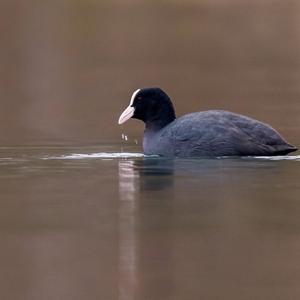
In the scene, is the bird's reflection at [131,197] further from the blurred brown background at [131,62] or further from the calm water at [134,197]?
the blurred brown background at [131,62]

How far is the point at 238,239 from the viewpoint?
39.0 ft

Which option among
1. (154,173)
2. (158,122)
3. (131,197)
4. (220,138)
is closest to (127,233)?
(131,197)

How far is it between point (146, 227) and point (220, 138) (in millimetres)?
4295

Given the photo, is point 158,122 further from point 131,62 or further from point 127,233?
point 131,62

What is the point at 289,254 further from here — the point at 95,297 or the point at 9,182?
the point at 9,182

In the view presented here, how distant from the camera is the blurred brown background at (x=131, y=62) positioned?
71.6 feet

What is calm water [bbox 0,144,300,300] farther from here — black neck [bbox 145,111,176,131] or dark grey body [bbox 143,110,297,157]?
black neck [bbox 145,111,176,131]

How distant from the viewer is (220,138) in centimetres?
1658

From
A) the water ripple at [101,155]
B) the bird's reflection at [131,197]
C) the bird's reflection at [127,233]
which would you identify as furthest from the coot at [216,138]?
the bird's reflection at [127,233]

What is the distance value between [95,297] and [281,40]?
32.5 m

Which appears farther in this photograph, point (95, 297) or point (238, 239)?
point (238, 239)

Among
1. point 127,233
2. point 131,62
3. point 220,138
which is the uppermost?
point 131,62

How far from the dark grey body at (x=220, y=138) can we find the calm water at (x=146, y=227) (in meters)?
0.18

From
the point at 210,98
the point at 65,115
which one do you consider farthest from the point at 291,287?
the point at 210,98
